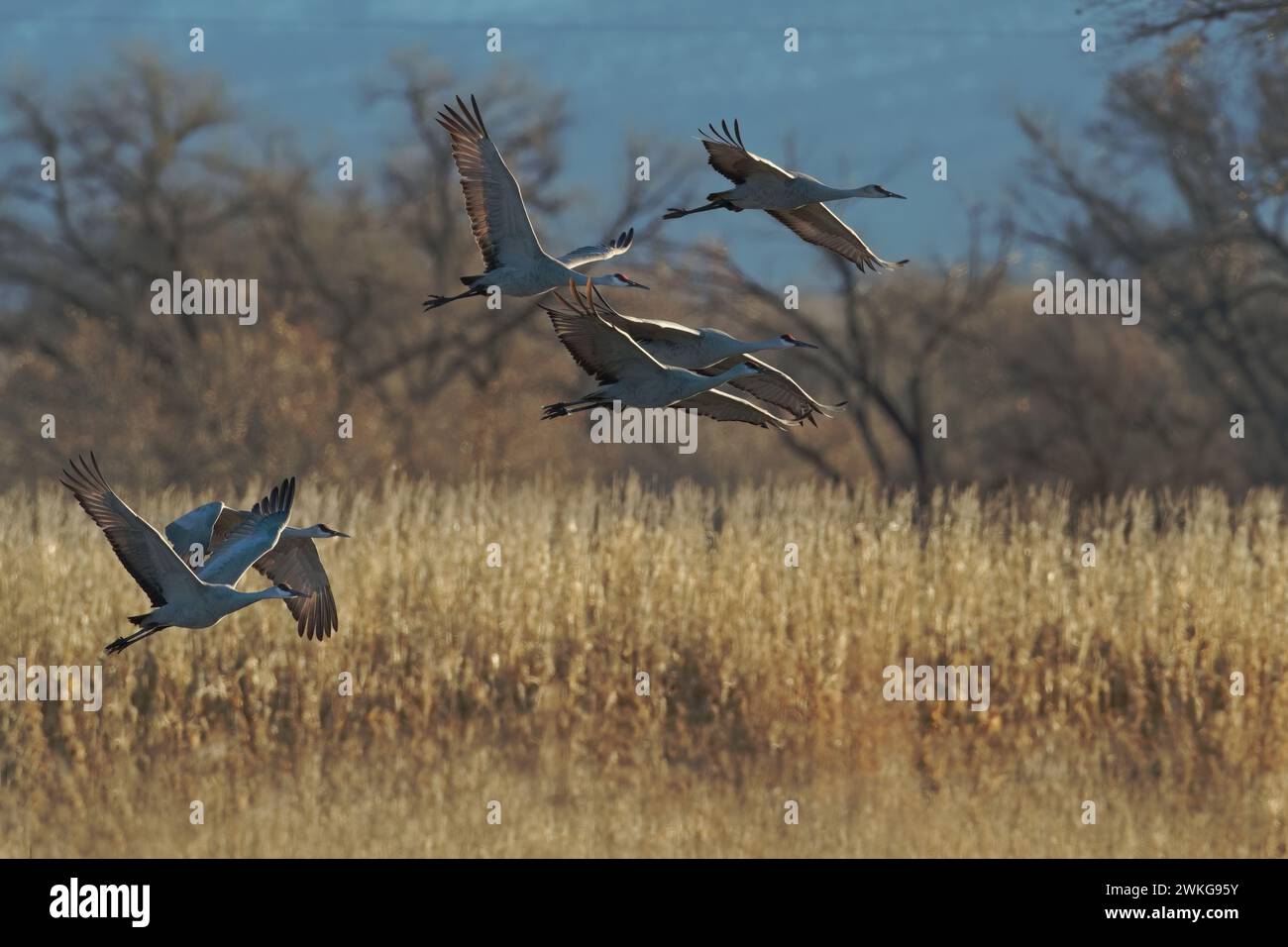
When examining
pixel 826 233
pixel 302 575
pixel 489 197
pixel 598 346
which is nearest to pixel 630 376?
pixel 598 346

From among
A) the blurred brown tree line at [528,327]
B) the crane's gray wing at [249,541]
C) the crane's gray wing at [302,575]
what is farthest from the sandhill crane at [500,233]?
the blurred brown tree line at [528,327]

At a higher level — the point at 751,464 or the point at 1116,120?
the point at 1116,120

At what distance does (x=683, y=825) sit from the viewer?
9.11m

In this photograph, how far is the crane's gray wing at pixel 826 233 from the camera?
Answer: 3701 millimetres

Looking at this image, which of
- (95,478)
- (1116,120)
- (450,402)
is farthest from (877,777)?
(1116,120)

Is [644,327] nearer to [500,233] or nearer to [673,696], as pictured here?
[500,233]

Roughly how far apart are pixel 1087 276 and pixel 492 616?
69.8ft

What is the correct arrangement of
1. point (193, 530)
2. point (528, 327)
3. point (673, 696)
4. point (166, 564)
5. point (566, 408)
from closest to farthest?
point (566, 408), point (166, 564), point (193, 530), point (673, 696), point (528, 327)

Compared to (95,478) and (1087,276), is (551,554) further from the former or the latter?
(1087,276)

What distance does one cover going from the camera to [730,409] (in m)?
3.37

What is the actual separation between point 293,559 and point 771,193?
6.61 ft

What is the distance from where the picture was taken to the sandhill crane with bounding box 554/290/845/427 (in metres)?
3.20

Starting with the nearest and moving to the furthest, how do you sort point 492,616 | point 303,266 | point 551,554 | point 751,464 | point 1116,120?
1. point 492,616
2. point 551,554
3. point 1116,120
4. point 303,266
5. point 751,464

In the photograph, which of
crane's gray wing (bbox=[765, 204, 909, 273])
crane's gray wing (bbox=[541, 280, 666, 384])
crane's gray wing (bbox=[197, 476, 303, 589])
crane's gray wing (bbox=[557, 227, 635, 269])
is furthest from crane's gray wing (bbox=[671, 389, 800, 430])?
crane's gray wing (bbox=[197, 476, 303, 589])
